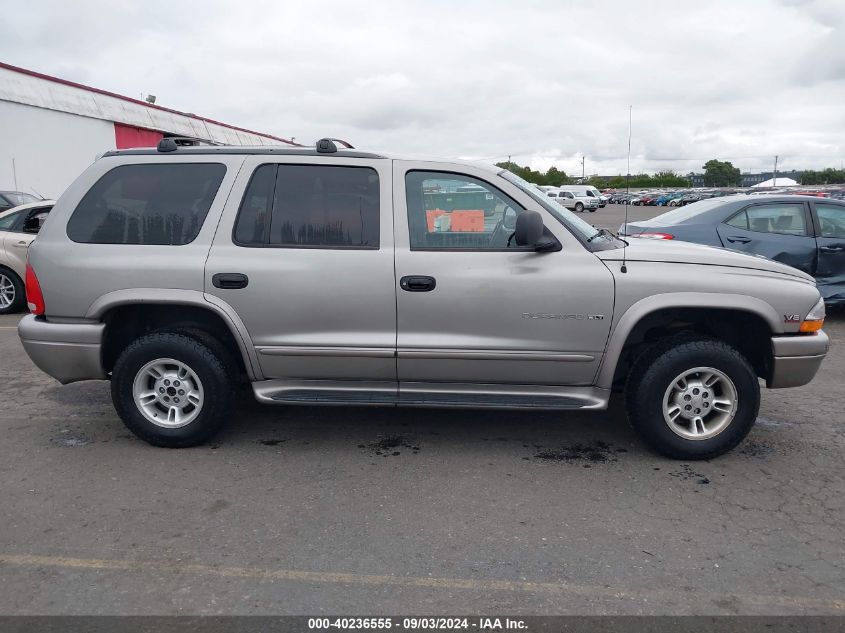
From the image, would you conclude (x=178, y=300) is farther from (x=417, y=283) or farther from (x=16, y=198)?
(x=16, y=198)

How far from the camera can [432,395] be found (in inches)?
170

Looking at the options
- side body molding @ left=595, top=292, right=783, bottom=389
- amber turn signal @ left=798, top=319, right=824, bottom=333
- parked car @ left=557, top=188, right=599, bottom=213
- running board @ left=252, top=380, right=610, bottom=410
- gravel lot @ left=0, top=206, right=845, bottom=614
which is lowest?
gravel lot @ left=0, top=206, right=845, bottom=614

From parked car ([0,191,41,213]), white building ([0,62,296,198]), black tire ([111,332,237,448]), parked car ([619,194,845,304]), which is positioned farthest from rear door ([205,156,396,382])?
white building ([0,62,296,198])

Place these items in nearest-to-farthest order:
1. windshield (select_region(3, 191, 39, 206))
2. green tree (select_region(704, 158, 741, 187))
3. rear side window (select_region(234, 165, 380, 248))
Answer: rear side window (select_region(234, 165, 380, 248))
windshield (select_region(3, 191, 39, 206))
green tree (select_region(704, 158, 741, 187))

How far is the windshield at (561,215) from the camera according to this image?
4.27m

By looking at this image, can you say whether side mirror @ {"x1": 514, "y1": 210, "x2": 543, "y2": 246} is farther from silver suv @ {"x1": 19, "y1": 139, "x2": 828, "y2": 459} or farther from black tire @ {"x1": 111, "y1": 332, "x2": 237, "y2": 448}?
black tire @ {"x1": 111, "y1": 332, "x2": 237, "y2": 448}

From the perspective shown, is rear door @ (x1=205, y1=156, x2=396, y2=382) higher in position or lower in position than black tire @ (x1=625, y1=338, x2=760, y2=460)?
higher

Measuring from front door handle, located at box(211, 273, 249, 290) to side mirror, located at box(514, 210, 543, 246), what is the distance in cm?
164

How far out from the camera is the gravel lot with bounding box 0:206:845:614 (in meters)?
2.89

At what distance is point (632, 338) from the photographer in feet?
14.1

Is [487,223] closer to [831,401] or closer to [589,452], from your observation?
[589,452]

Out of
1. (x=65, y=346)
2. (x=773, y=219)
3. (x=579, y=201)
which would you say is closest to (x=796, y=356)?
(x=65, y=346)

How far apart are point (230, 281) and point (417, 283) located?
44.4 inches

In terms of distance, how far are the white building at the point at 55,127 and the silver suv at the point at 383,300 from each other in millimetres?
12831
